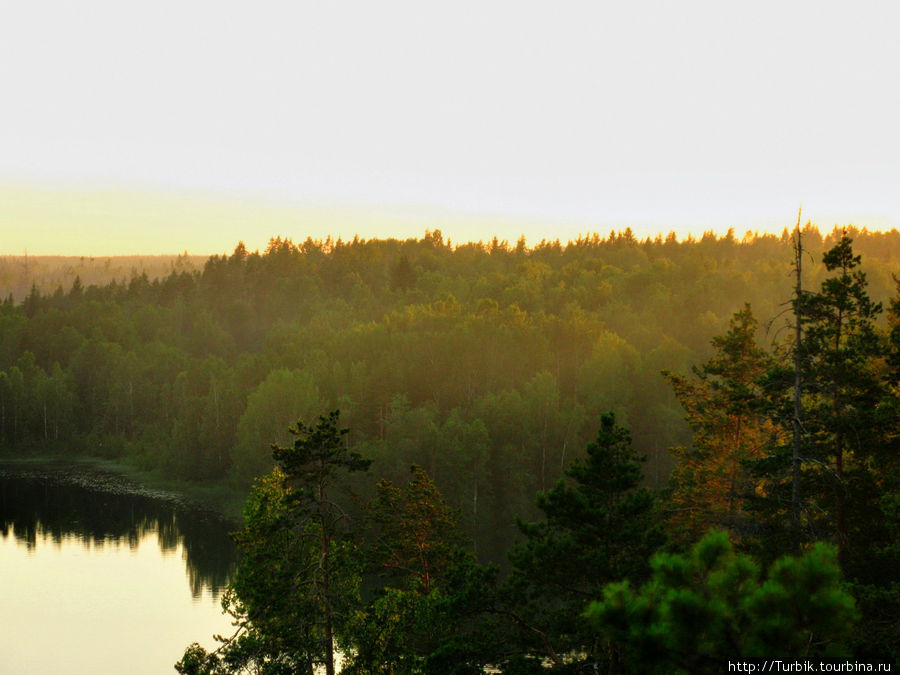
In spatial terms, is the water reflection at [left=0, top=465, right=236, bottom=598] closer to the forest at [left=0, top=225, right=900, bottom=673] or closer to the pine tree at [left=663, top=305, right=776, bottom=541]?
the forest at [left=0, top=225, right=900, bottom=673]

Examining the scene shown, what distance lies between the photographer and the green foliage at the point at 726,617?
30.7 ft

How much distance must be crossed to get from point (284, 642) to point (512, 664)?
916 centimetres

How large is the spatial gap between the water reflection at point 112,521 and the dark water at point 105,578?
0.09 m

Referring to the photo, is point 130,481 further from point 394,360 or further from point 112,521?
point 394,360

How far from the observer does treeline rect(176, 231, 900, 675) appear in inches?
379

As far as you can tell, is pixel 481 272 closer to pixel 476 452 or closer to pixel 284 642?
pixel 476 452

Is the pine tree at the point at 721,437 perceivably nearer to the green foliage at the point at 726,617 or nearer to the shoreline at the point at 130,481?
the green foliage at the point at 726,617

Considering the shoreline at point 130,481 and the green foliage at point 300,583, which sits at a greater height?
the green foliage at point 300,583

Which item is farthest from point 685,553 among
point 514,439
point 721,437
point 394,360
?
point 394,360

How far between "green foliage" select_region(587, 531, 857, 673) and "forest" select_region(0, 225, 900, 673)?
3cm

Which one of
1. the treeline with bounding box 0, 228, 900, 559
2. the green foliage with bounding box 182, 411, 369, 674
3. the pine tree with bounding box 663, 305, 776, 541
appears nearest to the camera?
the green foliage with bounding box 182, 411, 369, 674

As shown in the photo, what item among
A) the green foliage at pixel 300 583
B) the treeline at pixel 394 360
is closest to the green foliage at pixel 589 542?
the green foliage at pixel 300 583

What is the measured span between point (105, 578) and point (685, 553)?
1886 inches

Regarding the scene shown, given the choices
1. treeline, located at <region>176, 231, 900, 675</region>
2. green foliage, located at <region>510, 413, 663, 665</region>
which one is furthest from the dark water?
green foliage, located at <region>510, 413, 663, 665</region>
